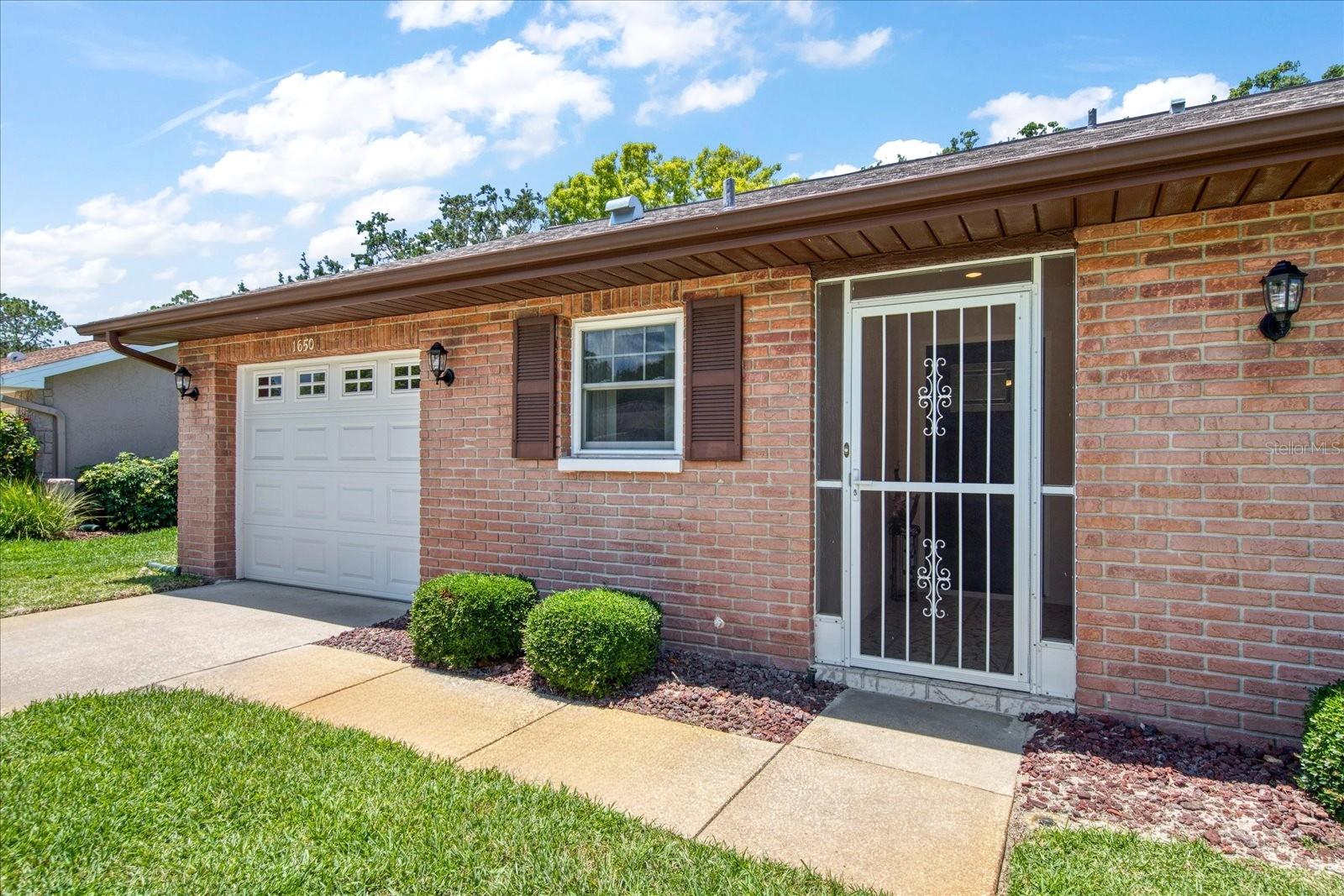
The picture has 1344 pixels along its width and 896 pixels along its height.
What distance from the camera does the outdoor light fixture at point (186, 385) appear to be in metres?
8.30

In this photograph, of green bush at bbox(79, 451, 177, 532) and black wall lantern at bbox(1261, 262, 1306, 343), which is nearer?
black wall lantern at bbox(1261, 262, 1306, 343)

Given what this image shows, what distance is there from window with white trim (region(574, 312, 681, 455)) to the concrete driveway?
274 centimetres

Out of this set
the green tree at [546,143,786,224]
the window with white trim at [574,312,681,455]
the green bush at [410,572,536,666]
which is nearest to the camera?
the green bush at [410,572,536,666]

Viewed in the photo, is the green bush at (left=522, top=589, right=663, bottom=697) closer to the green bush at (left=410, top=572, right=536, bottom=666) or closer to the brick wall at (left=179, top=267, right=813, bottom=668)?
the green bush at (left=410, top=572, right=536, bottom=666)

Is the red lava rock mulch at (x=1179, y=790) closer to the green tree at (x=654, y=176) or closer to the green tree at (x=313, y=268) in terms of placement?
the green tree at (x=654, y=176)

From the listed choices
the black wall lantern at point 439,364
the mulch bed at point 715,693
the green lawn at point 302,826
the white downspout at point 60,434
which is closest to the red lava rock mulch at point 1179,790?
the mulch bed at point 715,693

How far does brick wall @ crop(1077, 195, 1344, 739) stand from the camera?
11.5 ft

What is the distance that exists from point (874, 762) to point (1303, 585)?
2.27m

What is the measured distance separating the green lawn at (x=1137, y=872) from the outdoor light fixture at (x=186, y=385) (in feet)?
29.9

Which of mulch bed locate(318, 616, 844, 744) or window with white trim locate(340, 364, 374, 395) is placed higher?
window with white trim locate(340, 364, 374, 395)

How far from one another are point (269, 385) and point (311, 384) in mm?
795

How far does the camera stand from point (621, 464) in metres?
5.39

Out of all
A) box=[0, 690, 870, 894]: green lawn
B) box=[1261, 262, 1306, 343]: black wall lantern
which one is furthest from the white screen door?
box=[0, 690, 870, 894]: green lawn

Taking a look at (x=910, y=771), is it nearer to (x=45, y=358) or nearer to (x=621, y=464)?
(x=621, y=464)
